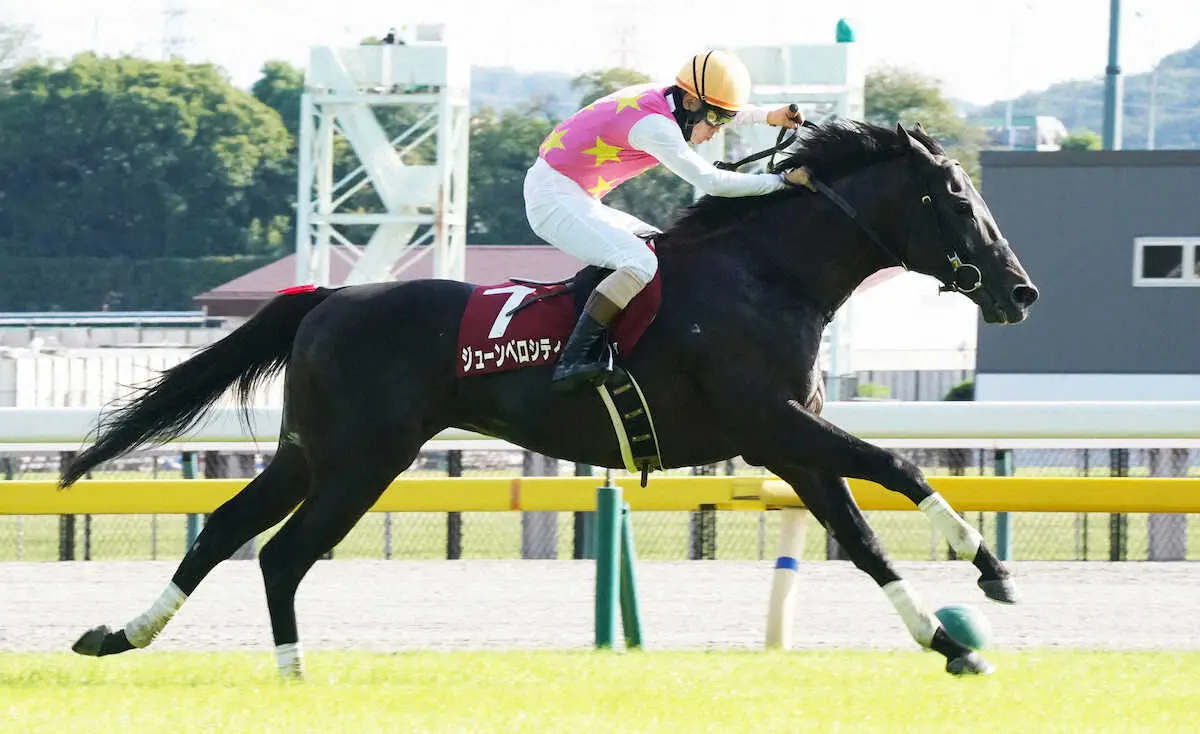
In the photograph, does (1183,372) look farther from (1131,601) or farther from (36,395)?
(1131,601)

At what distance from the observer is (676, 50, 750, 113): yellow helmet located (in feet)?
20.2

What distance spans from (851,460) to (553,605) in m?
2.74

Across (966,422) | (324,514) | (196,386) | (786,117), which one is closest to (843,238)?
(786,117)

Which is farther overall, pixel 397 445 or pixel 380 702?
pixel 397 445

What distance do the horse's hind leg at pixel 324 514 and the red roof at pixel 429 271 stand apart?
138 ft

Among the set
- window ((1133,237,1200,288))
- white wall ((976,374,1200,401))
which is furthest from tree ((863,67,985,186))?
white wall ((976,374,1200,401))

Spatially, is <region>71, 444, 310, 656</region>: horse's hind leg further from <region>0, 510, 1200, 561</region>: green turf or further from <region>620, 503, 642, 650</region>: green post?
<region>0, 510, 1200, 561</region>: green turf

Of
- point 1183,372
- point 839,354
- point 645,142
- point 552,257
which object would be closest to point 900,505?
point 645,142

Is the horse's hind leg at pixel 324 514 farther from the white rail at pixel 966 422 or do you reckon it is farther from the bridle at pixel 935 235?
the white rail at pixel 966 422

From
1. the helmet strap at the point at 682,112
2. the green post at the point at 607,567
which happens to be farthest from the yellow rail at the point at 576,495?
the helmet strap at the point at 682,112

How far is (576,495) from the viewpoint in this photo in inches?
338

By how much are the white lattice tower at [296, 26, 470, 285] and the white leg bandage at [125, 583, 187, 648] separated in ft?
89.8

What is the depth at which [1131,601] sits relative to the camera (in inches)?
330

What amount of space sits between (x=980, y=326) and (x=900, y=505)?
1915 cm
